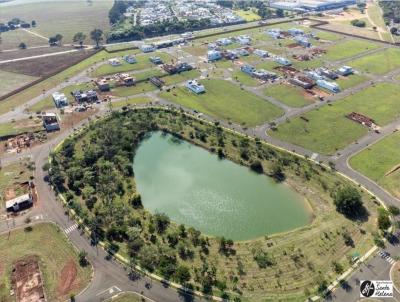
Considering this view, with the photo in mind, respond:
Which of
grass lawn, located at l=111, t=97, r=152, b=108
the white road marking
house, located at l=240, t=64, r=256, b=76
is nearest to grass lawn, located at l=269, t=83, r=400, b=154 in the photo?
house, located at l=240, t=64, r=256, b=76

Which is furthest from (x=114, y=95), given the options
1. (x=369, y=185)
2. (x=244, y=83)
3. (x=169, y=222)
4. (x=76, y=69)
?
(x=369, y=185)

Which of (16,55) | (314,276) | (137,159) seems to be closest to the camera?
(314,276)

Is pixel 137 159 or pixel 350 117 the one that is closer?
pixel 137 159

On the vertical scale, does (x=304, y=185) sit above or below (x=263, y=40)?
below

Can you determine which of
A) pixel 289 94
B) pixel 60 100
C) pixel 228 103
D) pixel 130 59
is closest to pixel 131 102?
pixel 60 100

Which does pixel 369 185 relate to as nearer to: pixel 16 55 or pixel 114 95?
pixel 114 95

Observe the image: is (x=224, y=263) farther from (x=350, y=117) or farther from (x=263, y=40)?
(x=263, y=40)

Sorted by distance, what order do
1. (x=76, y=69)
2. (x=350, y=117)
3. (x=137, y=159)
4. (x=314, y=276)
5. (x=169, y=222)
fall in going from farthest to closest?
(x=76, y=69), (x=350, y=117), (x=137, y=159), (x=169, y=222), (x=314, y=276)
